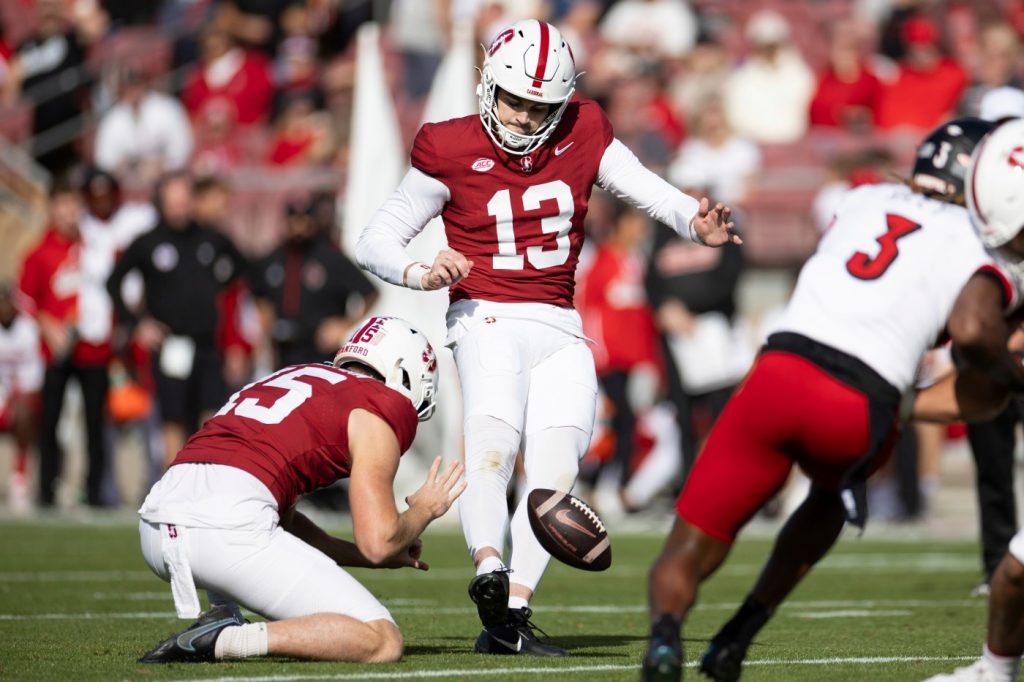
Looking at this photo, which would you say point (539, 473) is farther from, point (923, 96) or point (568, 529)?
point (923, 96)

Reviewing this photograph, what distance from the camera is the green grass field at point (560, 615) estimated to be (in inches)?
213

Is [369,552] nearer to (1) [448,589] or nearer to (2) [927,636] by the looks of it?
(2) [927,636]

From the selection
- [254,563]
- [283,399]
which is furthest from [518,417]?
[254,563]

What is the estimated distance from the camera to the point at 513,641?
19.3 ft

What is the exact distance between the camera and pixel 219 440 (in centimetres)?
562

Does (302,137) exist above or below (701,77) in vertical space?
below

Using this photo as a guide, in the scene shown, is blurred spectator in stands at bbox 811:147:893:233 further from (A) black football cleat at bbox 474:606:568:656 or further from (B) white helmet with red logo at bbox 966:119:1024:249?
(B) white helmet with red logo at bbox 966:119:1024:249

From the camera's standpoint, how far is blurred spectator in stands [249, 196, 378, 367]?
41.7ft

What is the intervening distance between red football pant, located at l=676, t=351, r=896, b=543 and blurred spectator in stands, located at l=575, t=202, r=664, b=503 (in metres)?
8.57

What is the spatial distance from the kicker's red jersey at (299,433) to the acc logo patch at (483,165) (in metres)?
1.02

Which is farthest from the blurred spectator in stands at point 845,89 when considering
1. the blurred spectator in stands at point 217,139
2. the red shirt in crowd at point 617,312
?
the blurred spectator in stands at point 217,139

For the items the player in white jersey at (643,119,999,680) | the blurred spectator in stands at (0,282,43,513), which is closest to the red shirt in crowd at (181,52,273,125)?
the blurred spectator in stands at (0,282,43,513)

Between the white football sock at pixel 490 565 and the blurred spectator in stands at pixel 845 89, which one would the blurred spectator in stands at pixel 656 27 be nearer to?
the blurred spectator in stands at pixel 845 89

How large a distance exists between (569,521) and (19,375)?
969 centimetres
